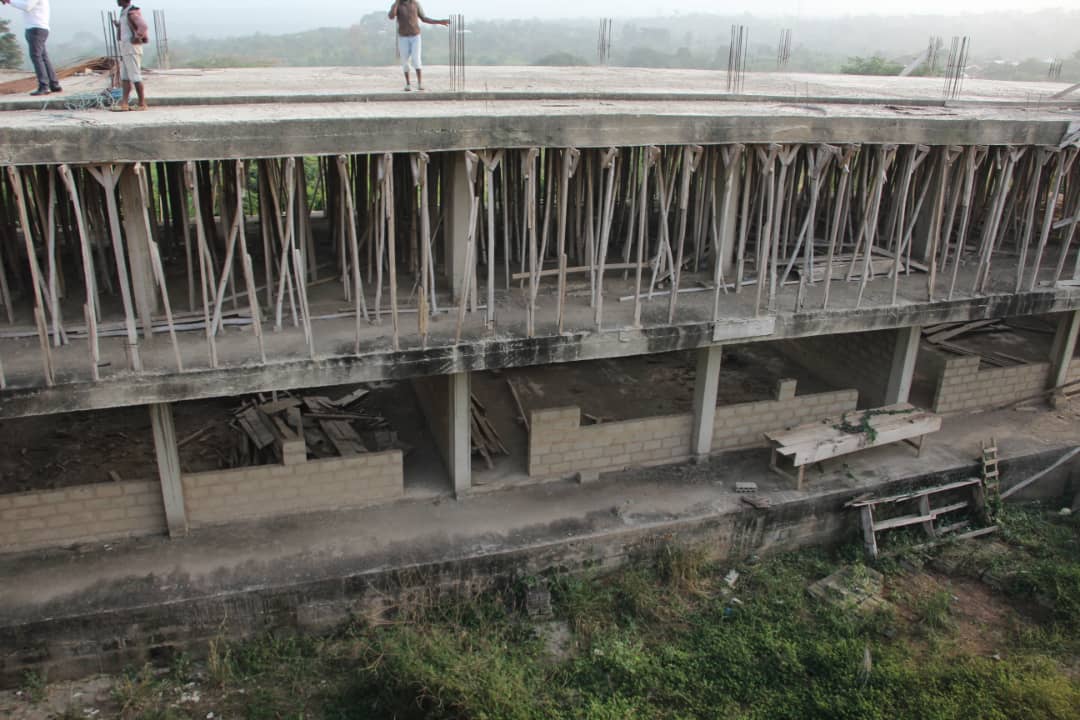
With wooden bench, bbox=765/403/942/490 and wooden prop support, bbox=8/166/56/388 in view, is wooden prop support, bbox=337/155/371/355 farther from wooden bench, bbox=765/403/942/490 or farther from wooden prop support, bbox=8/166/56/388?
wooden bench, bbox=765/403/942/490

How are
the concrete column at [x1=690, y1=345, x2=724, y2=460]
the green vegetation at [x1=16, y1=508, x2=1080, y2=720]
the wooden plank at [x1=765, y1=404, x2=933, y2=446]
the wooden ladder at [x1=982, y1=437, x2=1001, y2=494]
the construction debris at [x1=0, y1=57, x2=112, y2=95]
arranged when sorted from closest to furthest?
the green vegetation at [x1=16, y1=508, x2=1080, y2=720], the construction debris at [x1=0, y1=57, x2=112, y2=95], the concrete column at [x1=690, y1=345, x2=724, y2=460], the wooden plank at [x1=765, y1=404, x2=933, y2=446], the wooden ladder at [x1=982, y1=437, x2=1001, y2=494]

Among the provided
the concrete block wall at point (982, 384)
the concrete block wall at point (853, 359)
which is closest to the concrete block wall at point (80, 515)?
the concrete block wall at point (853, 359)

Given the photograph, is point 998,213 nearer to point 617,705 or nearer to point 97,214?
point 617,705

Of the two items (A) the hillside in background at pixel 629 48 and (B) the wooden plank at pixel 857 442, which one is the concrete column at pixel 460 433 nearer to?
(B) the wooden plank at pixel 857 442

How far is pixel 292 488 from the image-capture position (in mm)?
12453

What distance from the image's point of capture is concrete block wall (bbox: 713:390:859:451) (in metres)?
14.5

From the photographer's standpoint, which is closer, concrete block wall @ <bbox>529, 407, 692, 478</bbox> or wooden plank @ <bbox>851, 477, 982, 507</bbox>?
concrete block wall @ <bbox>529, 407, 692, 478</bbox>

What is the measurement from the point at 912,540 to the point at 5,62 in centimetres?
5729

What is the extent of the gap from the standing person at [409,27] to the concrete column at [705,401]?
626 centimetres

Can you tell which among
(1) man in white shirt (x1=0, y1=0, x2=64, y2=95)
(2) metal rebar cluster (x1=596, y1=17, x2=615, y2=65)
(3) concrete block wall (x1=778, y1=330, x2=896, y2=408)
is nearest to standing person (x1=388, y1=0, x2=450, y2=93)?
(1) man in white shirt (x1=0, y1=0, x2=64, y2=95)

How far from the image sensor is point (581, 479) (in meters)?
13.8

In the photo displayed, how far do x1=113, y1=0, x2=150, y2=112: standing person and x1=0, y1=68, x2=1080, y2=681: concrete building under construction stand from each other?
26.9 inches

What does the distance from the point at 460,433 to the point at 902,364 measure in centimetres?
796

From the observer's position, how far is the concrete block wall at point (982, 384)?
1596 cm
